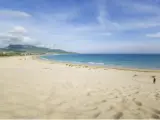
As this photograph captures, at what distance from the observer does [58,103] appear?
15.0 feet

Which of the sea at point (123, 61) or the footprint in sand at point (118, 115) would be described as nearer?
the footprint in sand at point (118, 115)

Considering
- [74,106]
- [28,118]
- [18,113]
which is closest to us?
[28,118]

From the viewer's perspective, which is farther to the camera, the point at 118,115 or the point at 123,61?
the point at 123,61

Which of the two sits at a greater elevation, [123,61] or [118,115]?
[118,115]

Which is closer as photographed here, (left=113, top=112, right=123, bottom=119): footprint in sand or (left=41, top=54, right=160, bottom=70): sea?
(left=113, top=112, right=123, bottom=119): footprint in sand

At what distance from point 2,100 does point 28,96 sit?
2.74ft

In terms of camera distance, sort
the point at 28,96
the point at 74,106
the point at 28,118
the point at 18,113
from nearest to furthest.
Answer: the point at 28,118 → the point at 18,113 → the point at 74,106 → the point at 28,96

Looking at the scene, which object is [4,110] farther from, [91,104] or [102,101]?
[102,101]

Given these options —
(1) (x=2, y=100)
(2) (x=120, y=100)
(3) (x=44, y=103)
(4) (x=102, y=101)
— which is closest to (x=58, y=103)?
(3) (x=44, y=103)

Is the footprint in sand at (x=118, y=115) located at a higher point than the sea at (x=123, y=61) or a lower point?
higher

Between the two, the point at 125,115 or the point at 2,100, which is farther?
the point at 2,100

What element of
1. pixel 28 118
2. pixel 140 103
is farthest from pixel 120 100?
pixel 28 118

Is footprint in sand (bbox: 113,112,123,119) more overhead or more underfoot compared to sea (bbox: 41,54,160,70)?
more overhead

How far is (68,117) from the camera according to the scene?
142 inches
